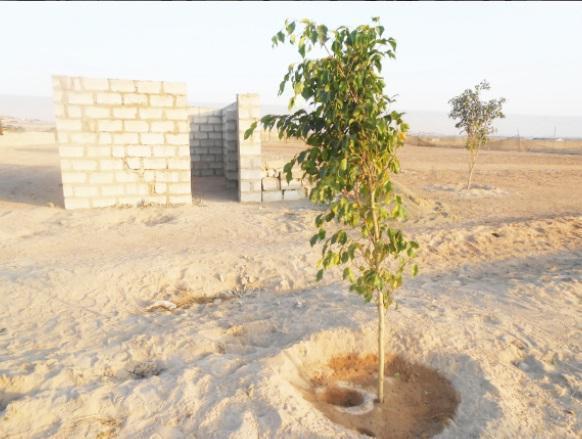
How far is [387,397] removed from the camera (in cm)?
363

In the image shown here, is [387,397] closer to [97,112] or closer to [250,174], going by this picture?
[250,174]

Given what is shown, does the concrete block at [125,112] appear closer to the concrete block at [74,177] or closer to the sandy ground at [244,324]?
the concrete block at [74,177]

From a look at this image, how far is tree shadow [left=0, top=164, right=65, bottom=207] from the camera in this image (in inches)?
403

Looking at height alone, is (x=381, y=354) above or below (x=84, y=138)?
below

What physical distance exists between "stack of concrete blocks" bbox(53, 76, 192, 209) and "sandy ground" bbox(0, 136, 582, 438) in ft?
1.97

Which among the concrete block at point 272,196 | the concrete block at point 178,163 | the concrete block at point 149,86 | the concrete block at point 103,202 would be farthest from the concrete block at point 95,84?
the concrete block at point 272,196

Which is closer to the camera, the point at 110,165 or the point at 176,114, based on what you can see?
the point at 110,165

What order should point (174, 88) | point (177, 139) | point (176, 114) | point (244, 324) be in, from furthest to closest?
point (177, 139)
point (176, 114)
point (174, 88)
point (244, 324)

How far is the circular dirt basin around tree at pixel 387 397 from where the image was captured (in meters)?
3.28

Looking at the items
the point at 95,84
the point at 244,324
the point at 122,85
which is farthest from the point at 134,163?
the point at 244,324

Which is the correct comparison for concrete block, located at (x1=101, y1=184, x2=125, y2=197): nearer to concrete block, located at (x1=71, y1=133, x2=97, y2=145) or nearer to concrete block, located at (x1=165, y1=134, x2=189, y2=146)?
concrete block, located at (x1=71, y1=133, x2=97, y2=145)

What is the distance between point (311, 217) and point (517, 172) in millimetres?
13024

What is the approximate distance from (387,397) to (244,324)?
166 centimetres

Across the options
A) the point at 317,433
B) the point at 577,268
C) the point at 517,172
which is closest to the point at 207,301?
the point at 317,433
